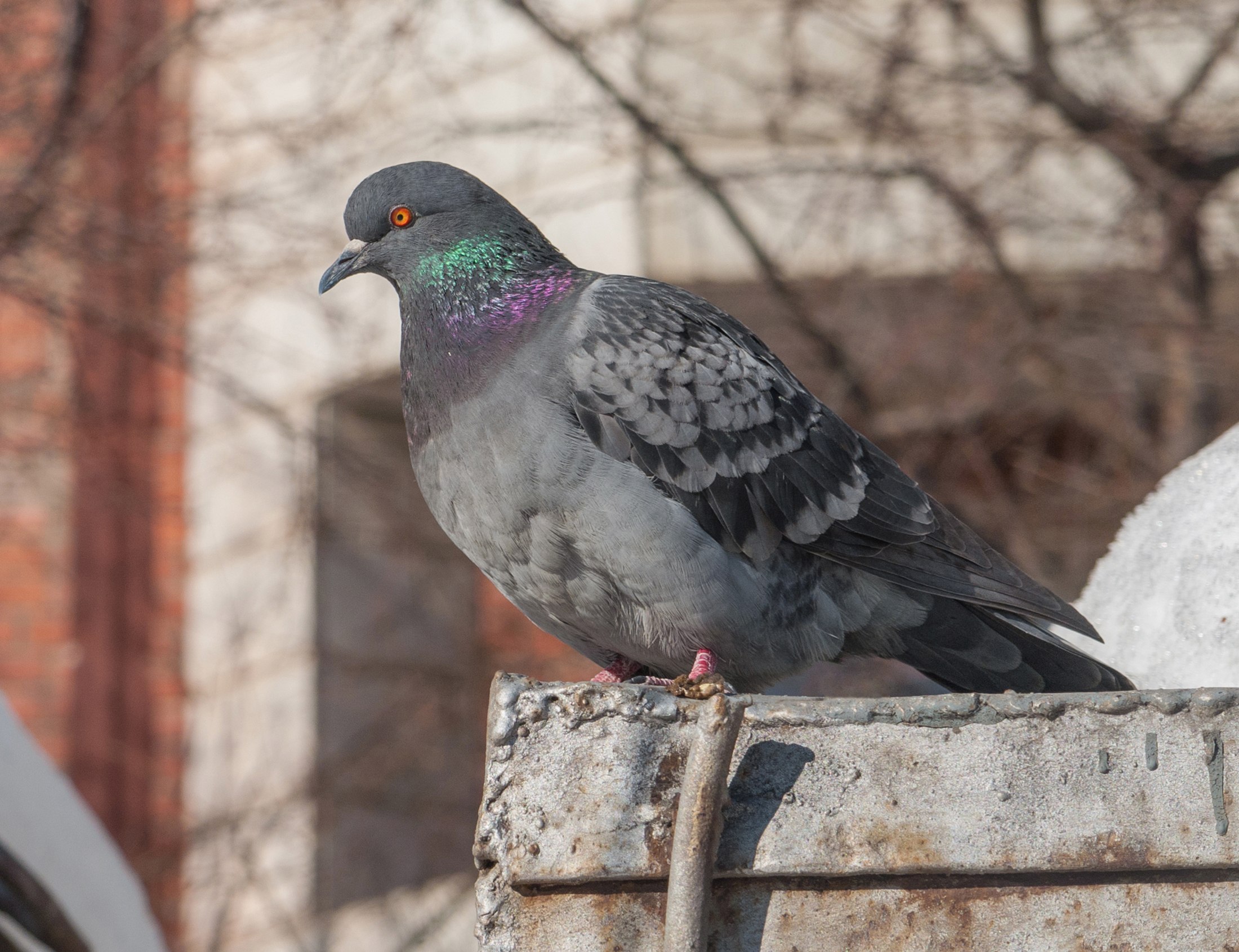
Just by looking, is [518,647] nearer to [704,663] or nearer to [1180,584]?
[704,663]

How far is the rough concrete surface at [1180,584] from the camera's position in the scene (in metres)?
2.55

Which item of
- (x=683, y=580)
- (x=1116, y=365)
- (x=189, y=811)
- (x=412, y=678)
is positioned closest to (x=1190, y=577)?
(x=683, y=580)

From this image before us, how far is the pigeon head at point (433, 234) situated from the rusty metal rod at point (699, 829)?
4.28 ft

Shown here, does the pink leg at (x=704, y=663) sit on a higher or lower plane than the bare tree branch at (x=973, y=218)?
lower

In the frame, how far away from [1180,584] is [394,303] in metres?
5.12

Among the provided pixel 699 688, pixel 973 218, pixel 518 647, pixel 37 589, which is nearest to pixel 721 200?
pixel 973 218

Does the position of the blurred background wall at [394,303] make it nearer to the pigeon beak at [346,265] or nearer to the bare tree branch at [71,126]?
the bare tree branch at [71,126]

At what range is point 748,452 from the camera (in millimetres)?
2701

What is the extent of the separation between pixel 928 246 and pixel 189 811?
4849mm

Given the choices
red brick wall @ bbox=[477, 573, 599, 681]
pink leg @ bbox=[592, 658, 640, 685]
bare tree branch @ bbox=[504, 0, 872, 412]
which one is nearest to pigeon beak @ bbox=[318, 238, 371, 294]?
pink leg @ bbox=[592, 658, 640, 685]

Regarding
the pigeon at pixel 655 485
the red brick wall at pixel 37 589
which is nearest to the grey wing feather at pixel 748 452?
the pigeon at pixel 655 485

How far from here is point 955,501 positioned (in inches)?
258

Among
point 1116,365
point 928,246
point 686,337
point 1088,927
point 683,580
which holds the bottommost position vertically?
point 1088,927

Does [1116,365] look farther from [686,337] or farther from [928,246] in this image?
[686,337]
